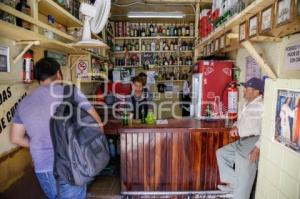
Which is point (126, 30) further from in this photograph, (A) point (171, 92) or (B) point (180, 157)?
(B) point (180, 157)

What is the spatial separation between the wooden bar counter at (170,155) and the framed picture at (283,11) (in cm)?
155

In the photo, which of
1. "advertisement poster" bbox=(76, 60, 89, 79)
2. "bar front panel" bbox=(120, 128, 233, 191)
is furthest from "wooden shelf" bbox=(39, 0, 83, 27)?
"bar front panel" bbox=(120, 128, 233, 191)

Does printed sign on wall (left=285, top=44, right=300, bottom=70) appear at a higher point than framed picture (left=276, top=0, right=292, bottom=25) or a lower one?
lower

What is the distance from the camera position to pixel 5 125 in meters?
1.89

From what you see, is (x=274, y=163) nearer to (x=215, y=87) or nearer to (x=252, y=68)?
(x=252, y=68)

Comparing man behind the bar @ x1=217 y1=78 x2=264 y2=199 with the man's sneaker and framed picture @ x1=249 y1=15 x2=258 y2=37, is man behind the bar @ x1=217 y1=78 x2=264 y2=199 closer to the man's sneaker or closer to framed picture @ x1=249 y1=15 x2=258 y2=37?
the man's sneaker

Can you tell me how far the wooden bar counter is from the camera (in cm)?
300

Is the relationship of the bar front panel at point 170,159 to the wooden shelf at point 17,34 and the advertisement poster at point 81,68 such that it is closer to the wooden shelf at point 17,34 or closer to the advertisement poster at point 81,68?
the advertisement poster at point 81,68

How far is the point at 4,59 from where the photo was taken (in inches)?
74.5

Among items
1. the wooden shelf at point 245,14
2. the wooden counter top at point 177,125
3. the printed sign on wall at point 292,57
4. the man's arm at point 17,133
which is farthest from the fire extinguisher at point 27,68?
the printed sign on wall at point 292,57

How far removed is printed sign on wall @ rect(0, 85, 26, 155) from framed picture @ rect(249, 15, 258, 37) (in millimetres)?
2019

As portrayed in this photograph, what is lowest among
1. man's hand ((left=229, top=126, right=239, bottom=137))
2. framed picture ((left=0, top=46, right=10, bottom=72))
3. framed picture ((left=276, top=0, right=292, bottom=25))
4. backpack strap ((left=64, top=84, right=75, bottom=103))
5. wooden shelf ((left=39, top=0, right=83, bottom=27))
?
man's hand ((left=229, top=126, right=239, bottom=137))

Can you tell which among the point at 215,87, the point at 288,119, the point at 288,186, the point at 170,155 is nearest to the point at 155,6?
the point at 215,87

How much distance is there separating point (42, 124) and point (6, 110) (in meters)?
0.47
